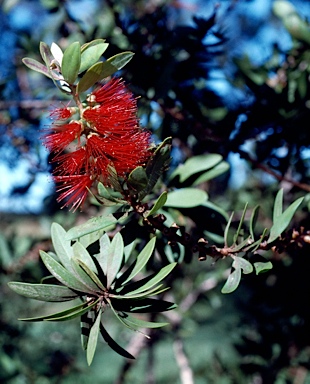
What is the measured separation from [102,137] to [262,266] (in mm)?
352

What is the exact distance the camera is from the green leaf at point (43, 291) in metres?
0.77

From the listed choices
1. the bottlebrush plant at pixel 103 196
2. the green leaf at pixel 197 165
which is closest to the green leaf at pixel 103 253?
the bottlebrush plant at pixel 103 196

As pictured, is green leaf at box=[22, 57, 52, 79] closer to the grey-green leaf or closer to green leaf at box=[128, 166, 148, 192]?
green leaf at box=[128, 166, 148, 192]

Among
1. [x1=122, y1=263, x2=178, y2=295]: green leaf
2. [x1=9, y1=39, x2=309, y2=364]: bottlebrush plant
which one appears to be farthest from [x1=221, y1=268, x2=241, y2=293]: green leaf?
[x1=122, y1=263, x2=178, y2=295]: green leaf

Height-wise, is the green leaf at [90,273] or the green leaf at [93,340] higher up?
the green leaf at [90,273]

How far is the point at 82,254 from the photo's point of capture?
81cm

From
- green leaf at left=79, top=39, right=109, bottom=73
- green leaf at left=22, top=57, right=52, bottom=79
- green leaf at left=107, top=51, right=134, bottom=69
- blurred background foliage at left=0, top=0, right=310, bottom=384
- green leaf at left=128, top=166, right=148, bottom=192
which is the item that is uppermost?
green leaf at left=79, top=39, right=109, bottom=73

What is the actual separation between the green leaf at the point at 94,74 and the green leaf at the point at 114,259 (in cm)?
25

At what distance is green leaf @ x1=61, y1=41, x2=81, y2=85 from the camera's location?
2.32 ft

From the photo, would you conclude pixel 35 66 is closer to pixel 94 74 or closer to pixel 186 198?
pixel 94 74

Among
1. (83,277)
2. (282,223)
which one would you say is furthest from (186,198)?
(83,277)

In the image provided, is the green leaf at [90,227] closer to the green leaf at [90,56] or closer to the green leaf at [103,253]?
the green leaf at [103,253]

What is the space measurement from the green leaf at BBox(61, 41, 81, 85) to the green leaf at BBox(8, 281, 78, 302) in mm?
333

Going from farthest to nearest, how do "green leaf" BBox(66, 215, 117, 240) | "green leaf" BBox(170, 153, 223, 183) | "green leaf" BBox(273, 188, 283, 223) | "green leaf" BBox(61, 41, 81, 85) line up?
"green leaf" BBox(170, 153, 223, 183) → "green leaf" BBox(273, 188, 283, 223) → "green leaf" BBox(66, 215, 117, 240) → "green leaf" BBox(61, 41, 81, 85)
